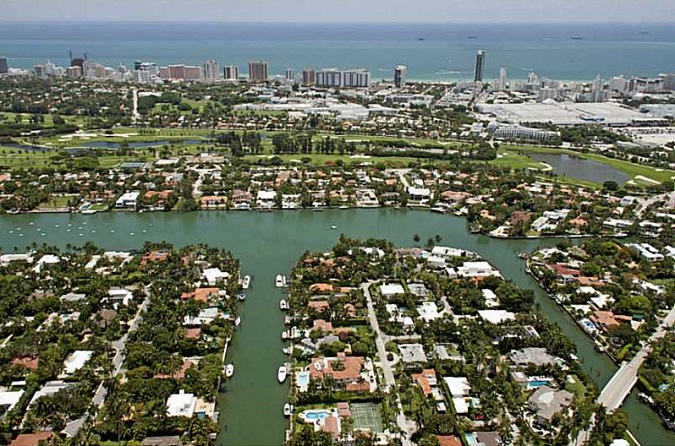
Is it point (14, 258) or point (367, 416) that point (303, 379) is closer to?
point (367, 416)

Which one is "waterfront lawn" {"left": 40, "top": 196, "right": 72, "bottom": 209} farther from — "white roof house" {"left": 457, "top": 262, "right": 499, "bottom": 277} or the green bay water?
"white roof house" {"left": 457, "top": 262, "right": 499, "bottom": 277}

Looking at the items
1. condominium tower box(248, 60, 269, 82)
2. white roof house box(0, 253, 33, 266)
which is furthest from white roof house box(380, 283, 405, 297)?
condominium tower box(248, 60, 269, 82)

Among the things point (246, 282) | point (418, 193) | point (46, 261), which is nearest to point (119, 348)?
point (246, 282)

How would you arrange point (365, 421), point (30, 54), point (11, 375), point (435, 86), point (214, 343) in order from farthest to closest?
point (30, 54)
point (435, 86)
point (214, 343)
point (11, 375)
point (365, 421)

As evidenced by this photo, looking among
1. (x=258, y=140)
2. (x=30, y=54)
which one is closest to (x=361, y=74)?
(x=258, y=140)

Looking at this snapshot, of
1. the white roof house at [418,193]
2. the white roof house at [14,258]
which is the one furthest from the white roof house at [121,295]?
the white roof house at [418,193]

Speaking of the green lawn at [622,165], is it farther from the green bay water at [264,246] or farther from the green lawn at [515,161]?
the green bay water at [264,246]

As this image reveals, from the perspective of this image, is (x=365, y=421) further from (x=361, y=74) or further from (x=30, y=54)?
(x=30, y=54)
